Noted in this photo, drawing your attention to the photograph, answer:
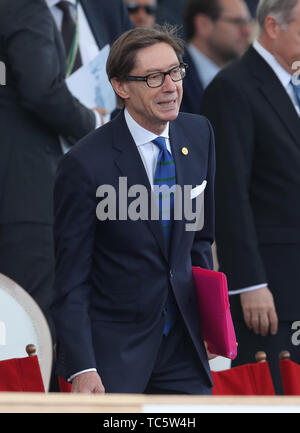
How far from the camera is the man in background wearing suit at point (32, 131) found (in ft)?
11.0

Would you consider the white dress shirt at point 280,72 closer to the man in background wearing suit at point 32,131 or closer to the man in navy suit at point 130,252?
the man in background wearing suit at point 32,131

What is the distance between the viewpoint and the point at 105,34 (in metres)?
3.64

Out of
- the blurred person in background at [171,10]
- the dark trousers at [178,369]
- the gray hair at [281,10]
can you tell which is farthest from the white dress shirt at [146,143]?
the blurred person in background at [171,10]

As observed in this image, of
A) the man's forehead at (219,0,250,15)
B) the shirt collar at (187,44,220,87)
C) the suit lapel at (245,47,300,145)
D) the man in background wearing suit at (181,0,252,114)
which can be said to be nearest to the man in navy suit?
the suit lapel at (245,47,300,145)

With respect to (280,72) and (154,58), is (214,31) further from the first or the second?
(154,58)

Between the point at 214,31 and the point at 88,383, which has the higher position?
the point at 214,31

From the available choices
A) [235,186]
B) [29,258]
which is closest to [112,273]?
[235,186]

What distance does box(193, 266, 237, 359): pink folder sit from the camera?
2484 millimetres

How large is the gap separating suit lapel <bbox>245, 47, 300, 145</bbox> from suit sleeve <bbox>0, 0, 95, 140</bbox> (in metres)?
0.59

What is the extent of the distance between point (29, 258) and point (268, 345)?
0.83 metres

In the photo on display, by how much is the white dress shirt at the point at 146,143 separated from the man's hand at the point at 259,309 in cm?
84

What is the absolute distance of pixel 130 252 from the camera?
2.51 metres

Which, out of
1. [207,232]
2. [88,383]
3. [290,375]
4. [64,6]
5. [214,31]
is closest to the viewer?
[88,383]
